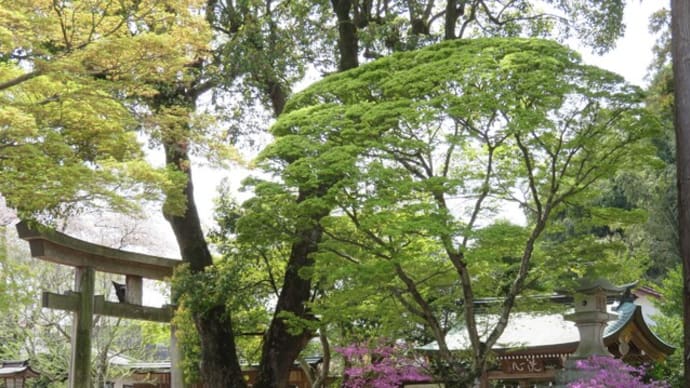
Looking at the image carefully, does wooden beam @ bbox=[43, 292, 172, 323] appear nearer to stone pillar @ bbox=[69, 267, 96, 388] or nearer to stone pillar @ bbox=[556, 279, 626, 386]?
stone pillar @ bbox=[69, 267, 96, 388]

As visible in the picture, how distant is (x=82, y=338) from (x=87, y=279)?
36.3 inches

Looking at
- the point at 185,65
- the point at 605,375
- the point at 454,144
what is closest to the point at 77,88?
the point at 185,65

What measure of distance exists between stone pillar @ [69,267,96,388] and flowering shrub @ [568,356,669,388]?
702 centimetres

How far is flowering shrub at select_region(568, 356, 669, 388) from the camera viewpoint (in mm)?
9578

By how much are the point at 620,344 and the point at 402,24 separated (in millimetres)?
6838

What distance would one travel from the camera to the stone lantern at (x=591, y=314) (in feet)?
33.9

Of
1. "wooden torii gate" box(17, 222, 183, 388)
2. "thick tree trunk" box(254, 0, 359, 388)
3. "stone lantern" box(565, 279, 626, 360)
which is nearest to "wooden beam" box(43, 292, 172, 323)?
"wooden torii gate" box(17, 222, 183, 388)

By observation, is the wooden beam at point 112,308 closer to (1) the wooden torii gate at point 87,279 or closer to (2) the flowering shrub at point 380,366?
(1) the wooden torii gate at point 87,279

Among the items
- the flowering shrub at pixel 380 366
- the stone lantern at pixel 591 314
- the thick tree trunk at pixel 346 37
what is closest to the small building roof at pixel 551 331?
the flowering shrub at pixel 380 366

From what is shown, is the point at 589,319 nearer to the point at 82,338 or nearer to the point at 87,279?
the point at 82,338

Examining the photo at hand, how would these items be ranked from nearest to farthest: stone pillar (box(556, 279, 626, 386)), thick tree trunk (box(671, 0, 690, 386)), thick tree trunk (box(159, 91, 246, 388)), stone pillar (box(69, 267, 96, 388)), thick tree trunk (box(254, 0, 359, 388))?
thick tree trunk (box(671, 0, 690, 386))
stone pillar (box(556, 279, 626, 386))
stone pillar (box(69, 267, 96, 388))
thick tree trunk (box(254, 0, 359, 388))
thick tree trunk (box(159, 91, 246, 388))

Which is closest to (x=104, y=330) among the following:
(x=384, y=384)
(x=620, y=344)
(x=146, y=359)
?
(x=146, y=359)

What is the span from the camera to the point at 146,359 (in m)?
24.3

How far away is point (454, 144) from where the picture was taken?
973cm
